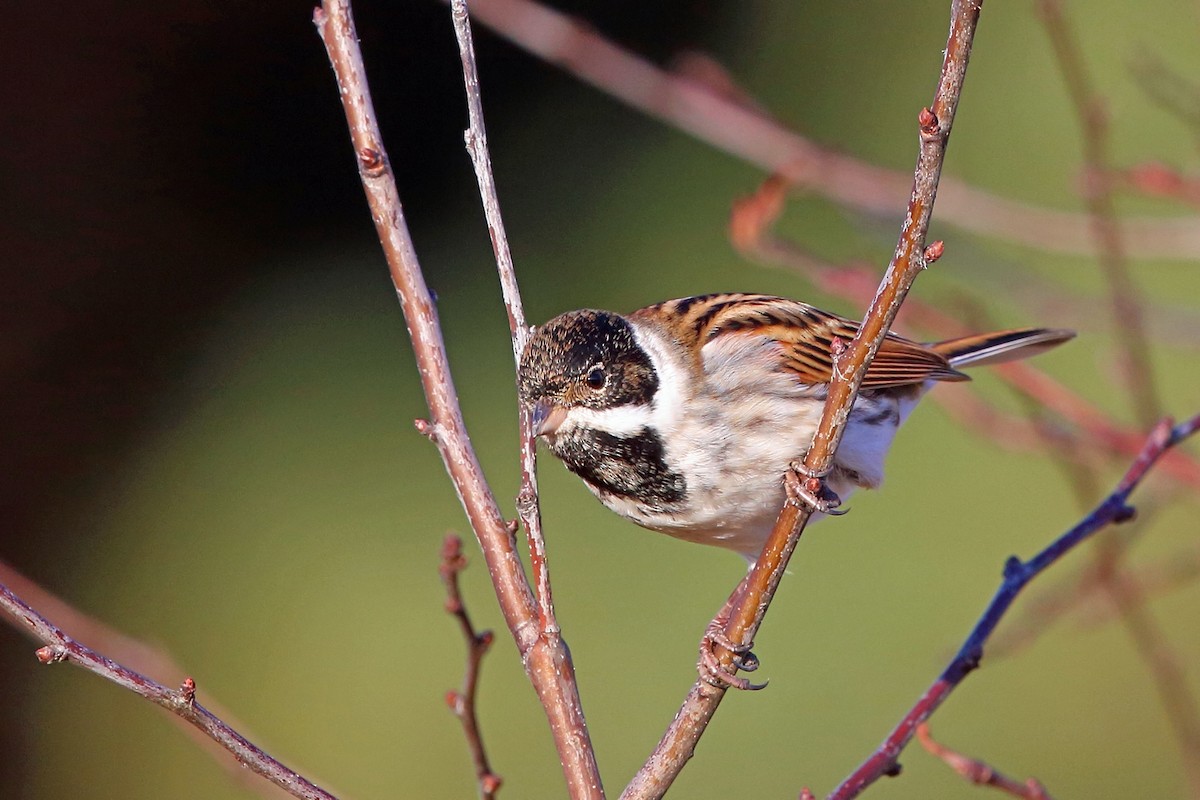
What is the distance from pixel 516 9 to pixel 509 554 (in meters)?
1.76

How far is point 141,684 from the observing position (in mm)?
1768

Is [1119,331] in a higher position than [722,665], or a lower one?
higher

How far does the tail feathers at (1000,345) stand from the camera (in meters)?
3.57

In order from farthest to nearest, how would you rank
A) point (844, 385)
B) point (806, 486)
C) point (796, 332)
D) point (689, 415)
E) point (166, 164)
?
point (166, 164), point (796, 332), point (689, 415), point (806, 486), point (844, 385)

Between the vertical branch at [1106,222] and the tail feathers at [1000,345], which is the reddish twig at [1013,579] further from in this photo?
the tail feathers at [1000,345]

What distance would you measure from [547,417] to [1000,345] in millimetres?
1458

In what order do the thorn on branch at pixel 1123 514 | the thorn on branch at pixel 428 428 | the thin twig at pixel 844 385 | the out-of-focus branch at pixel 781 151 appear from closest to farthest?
the thin twig at pixel 844 385
the thorn on branch at pixel 428 428
the thorn on branch at pixel 1123 514
the out-of-focus branch at pixel 781 151

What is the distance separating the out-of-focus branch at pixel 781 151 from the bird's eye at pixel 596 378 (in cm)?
80

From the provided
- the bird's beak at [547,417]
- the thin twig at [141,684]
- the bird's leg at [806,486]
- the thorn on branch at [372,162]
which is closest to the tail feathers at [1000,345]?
the bird's beak at [547,417]

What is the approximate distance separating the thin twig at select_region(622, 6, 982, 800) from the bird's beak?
733 mm

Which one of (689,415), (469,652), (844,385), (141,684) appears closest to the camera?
(141,684)

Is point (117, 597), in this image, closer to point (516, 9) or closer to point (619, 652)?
point (619, 652)

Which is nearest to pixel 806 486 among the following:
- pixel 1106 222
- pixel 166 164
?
pixel 1106 222

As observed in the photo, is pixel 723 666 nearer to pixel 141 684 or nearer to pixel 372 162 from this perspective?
pixel 141 684
